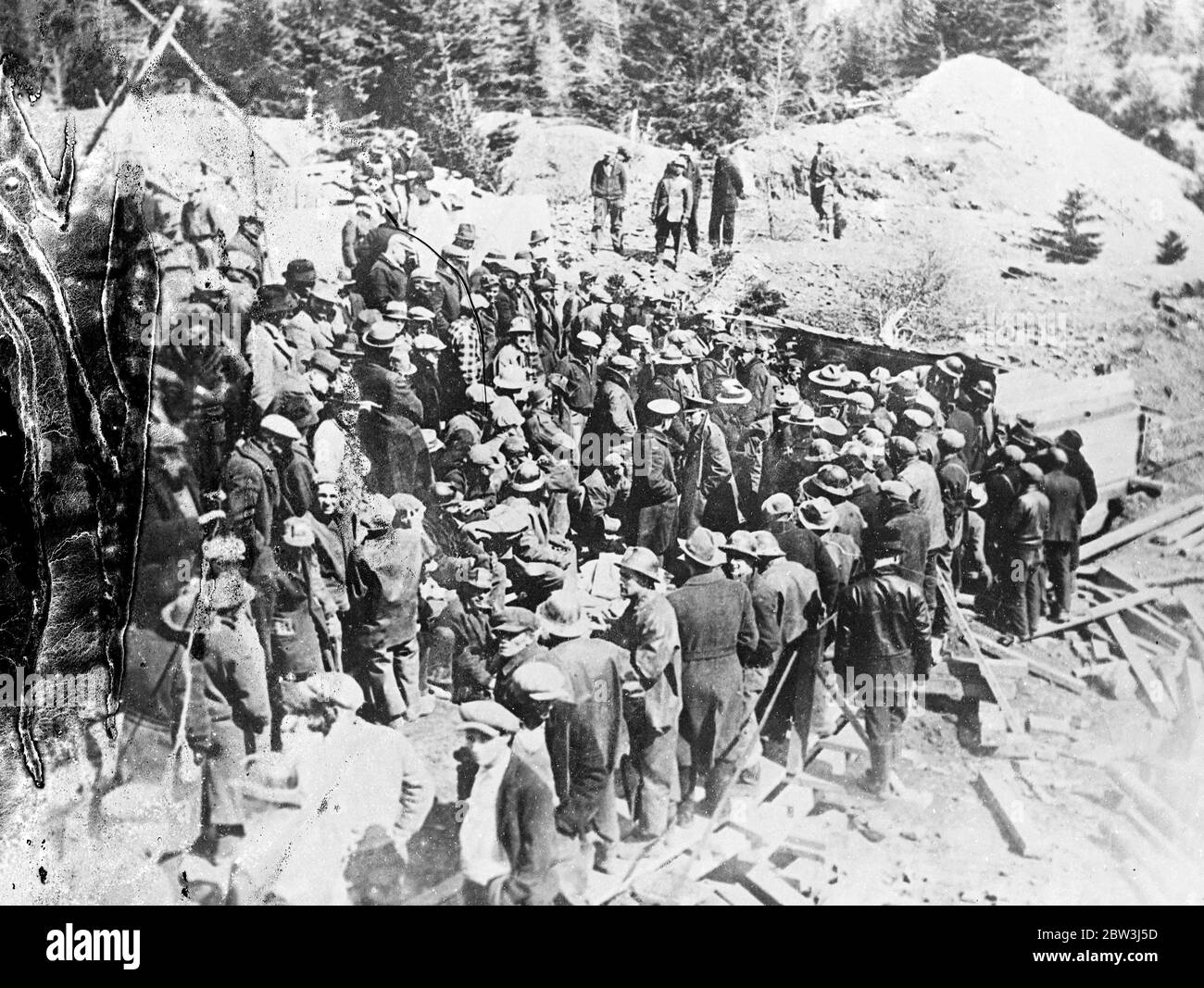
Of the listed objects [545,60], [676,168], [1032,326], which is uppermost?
[545,60]

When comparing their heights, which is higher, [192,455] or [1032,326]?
[1032,326]

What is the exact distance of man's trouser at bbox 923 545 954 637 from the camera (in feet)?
17.9

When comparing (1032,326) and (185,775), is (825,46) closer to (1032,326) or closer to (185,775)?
(1032,326)

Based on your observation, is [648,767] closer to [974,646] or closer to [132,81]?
[974,646]

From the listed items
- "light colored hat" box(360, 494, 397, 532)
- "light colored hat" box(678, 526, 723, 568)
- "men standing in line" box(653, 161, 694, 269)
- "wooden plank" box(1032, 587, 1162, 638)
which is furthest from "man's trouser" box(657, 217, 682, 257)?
"wooden plank" box(1032, 587, 1162, 638)

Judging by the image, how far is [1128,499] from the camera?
561cm

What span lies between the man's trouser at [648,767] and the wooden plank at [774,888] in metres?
0.59

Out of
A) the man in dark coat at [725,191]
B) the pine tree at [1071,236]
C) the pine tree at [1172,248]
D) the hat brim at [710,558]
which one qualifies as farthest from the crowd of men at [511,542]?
the pine tree at [1172,248]

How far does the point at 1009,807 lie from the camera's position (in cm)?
536

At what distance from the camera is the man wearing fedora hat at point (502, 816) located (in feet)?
16.8

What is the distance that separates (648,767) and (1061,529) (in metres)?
2.77
